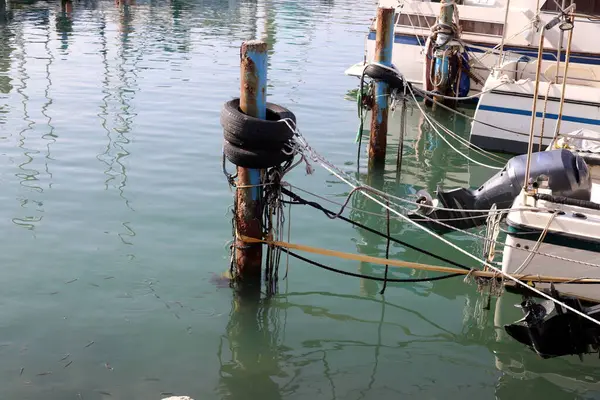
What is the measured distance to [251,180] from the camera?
7.00 m

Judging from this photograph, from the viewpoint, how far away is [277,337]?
7.16 metres

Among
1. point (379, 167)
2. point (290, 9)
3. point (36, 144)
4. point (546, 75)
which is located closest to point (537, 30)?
point (546, 75)

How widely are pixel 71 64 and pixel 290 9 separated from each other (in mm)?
27305

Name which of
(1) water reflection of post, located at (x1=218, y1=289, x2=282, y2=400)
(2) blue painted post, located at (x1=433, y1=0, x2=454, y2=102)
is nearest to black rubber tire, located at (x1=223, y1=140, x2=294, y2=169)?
(1) water reflection of post, located at (x1=218, y1=289, x2=282, y2=400)

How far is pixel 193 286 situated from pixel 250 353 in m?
1.52

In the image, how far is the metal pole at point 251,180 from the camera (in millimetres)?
6828

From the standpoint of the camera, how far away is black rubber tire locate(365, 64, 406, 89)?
11.5 m

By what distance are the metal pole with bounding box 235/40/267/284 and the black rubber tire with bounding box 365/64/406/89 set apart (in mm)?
4762

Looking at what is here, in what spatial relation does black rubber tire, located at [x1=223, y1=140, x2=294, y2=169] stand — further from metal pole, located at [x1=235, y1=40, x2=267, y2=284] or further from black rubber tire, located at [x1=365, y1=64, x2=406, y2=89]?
black rubber tire, located at [x1=365, y1=64, x2=406, y2=89]

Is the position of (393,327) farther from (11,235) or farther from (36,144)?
(36,144)

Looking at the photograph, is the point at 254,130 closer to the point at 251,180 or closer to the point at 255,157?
the point at 255,157

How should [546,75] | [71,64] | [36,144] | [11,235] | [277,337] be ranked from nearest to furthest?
1. [277,337]
2. [11,235]
3. [36,144]
4. [546,75]
5. [71,64]

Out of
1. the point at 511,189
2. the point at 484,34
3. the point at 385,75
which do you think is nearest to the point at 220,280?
the point at 511,189

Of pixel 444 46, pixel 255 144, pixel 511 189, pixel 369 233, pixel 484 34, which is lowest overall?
pixel 369 233
